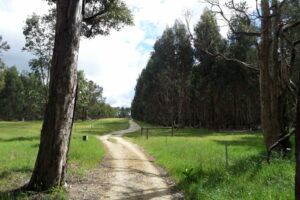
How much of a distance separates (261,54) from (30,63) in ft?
74.9

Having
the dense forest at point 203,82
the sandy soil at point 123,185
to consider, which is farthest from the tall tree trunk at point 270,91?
the dense forest at point 203,82

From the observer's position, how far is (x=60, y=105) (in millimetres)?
6387

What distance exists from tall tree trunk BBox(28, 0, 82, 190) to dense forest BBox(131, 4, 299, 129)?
28.9 meters

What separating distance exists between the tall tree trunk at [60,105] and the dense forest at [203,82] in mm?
28942

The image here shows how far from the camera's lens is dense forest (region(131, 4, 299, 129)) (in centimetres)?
3622

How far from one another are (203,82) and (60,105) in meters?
33.9

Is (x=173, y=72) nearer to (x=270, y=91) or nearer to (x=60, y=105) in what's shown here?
(x=270, y=91)

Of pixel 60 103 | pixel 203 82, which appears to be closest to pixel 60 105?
pixel 60 103

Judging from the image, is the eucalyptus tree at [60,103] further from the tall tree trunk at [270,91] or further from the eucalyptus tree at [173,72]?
the eucalyptus tree at [173,72]

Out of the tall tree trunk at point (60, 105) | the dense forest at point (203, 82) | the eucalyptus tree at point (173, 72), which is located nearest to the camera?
the tall tree trunk at point (60, 105)

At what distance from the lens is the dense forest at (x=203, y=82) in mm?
36219

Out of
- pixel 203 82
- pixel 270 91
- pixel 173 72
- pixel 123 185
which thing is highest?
pixel 173 72

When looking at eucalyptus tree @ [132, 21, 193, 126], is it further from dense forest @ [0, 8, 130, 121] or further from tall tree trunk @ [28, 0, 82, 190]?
tall tree trunk @ [28, 0, 82, 190]

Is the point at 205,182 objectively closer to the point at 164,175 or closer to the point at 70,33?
the point at 164,175
